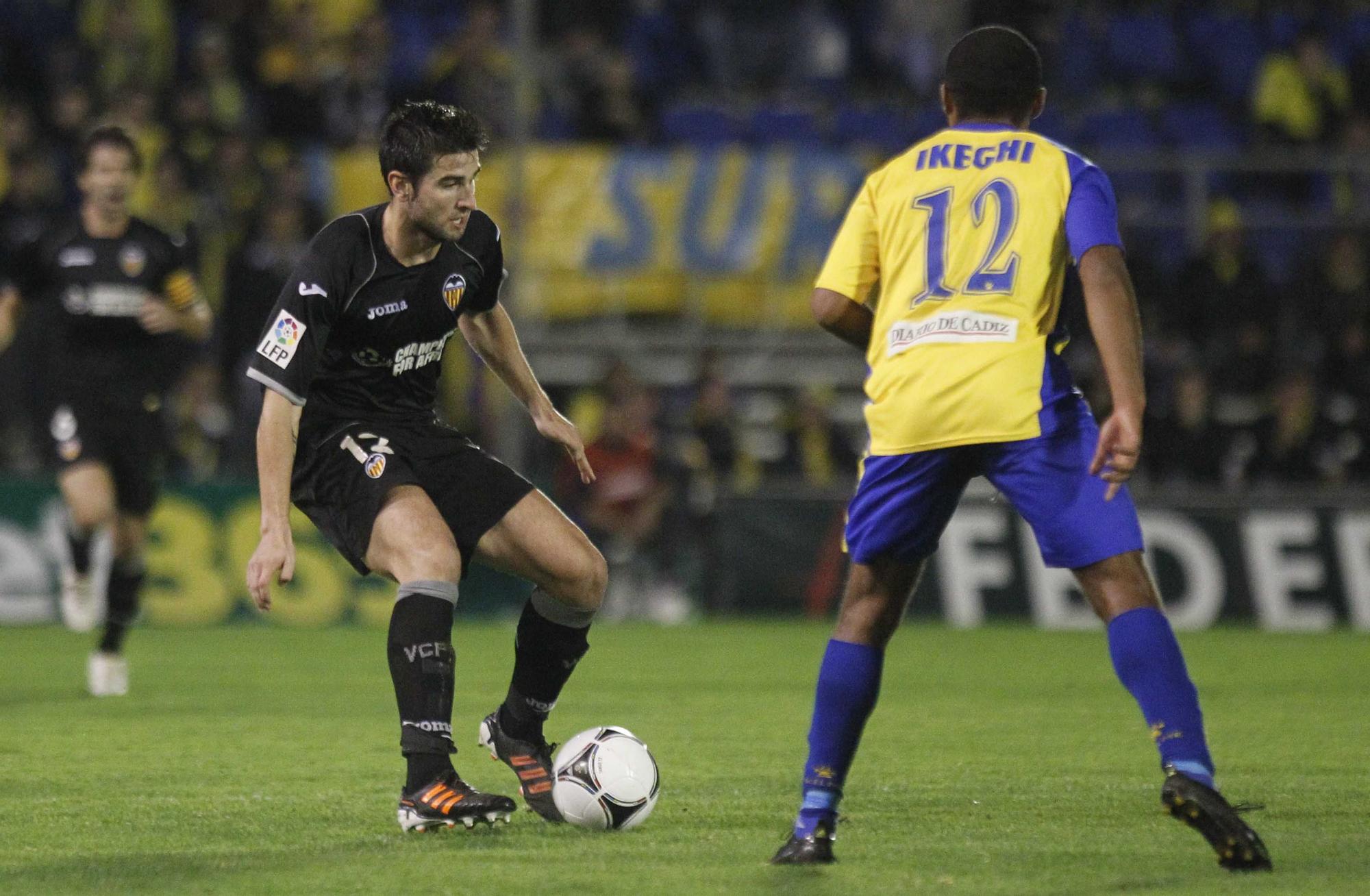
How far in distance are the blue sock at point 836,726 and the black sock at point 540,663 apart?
47.1 inches

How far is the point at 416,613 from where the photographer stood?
544cm

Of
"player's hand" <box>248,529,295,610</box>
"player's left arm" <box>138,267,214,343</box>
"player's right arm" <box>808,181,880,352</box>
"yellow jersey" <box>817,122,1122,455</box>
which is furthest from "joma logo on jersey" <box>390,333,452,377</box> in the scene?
"player's left arm" <box>138,267,214,343</box>

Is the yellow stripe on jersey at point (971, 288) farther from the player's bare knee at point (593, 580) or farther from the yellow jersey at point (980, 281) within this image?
the player's bare knee at point (593, 580)

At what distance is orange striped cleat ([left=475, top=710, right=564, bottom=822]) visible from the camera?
5.73m

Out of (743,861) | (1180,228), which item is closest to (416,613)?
(743,861)

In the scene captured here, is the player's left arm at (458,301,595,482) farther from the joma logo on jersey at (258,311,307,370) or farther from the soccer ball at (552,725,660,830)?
the soccer ball at (552,725,660,830)

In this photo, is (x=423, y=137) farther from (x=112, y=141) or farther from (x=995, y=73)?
(x=112, y=141)

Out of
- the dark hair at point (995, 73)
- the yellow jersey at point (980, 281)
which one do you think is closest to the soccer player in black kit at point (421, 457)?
the yellow jersey at point (980, 281)

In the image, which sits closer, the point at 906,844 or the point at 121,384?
the point at 906,844

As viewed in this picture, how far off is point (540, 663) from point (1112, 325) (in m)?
2.10

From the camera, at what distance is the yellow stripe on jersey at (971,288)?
475 centimetres

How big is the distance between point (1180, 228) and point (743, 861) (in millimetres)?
12498

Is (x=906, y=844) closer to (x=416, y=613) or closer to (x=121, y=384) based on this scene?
(x=416, y=613)

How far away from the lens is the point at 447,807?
524 centimetres
